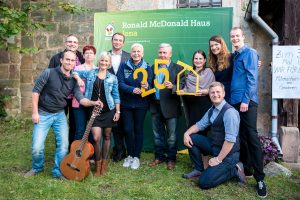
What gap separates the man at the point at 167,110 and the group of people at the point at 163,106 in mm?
14

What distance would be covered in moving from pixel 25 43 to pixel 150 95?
4.98 m

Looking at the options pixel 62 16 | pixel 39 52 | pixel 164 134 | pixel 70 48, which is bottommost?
pixel 164 134

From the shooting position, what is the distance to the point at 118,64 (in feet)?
18.1

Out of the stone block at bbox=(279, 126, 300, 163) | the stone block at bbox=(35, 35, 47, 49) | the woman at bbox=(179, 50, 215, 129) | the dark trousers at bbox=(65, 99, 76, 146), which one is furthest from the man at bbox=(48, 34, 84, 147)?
the stone block at bbox=(35, 35, 47, 49)

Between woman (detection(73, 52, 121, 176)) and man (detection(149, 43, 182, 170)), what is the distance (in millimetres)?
603

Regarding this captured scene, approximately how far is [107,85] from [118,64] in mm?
720

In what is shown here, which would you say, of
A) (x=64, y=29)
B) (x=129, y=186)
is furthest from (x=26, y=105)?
(x=129, y=186)

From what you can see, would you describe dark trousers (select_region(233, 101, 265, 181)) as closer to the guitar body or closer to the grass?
the grass

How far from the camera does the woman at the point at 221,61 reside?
187 inches

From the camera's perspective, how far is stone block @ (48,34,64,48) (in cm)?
898

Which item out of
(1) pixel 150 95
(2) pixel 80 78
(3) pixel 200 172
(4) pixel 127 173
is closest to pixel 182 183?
(3) pixel 200 172

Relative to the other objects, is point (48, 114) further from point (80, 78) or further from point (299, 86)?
point (299, 86)

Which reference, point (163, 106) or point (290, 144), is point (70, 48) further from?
point (290, 144)

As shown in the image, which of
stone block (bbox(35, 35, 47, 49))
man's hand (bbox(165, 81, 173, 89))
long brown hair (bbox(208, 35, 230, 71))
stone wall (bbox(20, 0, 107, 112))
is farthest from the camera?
stone block (bbox(35, 35, 47, 49))
